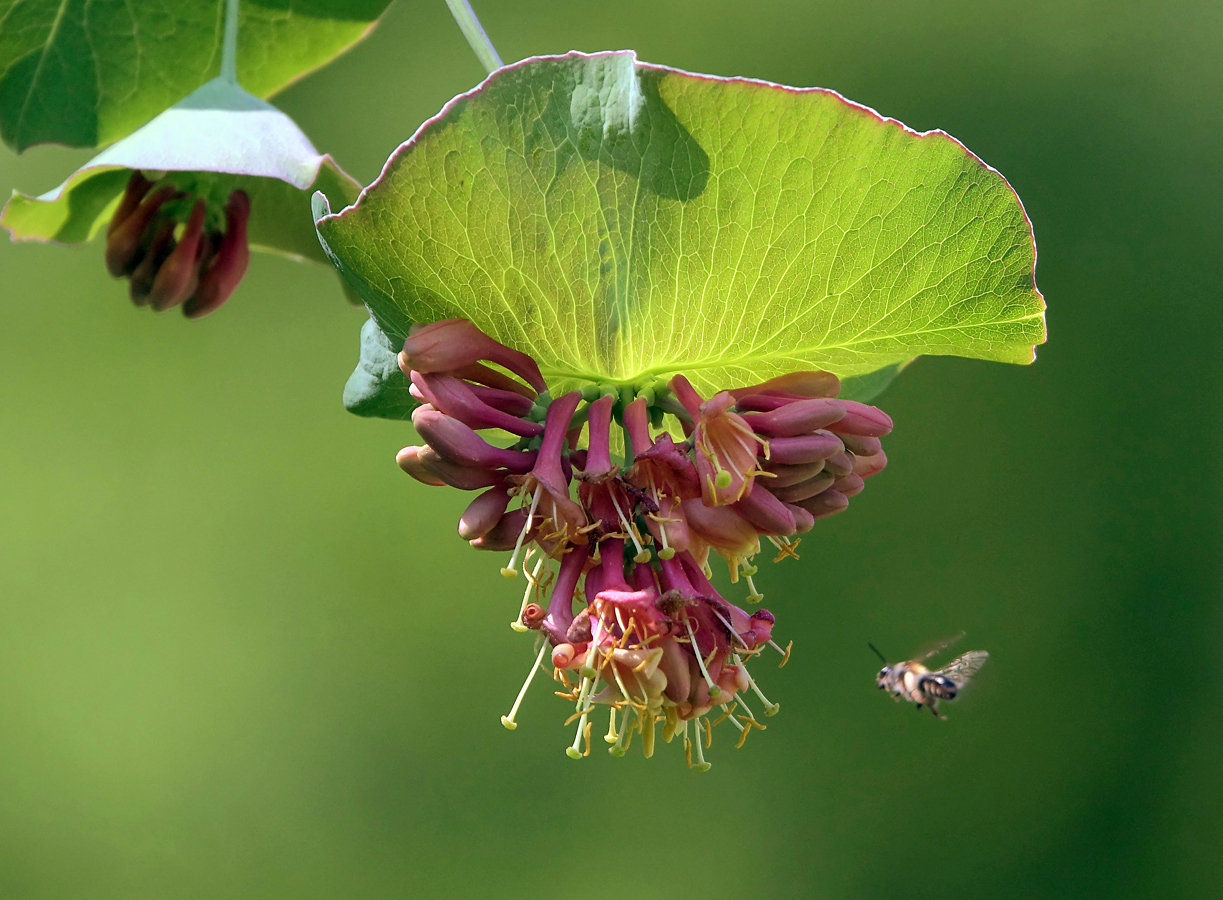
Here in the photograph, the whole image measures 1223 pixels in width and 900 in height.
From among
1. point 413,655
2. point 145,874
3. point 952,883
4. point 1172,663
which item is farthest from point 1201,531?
point 145,874

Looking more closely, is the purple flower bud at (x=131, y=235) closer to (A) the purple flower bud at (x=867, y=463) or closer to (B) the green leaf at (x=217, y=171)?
(B) the green leaf at (x=217, y=171)

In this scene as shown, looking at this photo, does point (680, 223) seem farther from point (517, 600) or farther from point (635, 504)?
point (517, 600)

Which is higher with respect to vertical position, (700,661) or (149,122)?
(149,122)

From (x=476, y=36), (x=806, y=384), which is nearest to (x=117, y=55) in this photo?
(x=476, y=36)

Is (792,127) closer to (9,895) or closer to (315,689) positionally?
(315,689)

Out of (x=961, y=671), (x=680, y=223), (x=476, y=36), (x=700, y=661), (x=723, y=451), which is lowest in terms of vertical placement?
(x=961, y=671)

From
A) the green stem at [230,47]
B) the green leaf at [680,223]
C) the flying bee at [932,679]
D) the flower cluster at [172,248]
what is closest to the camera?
the green leaf at [680,223]

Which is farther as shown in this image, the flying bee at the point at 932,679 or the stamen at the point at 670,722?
the flying bee at the point at 932,679

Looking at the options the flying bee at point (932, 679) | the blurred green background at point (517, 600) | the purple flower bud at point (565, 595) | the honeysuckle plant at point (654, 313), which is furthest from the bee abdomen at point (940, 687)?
the blurred green background at point (517, 600)
